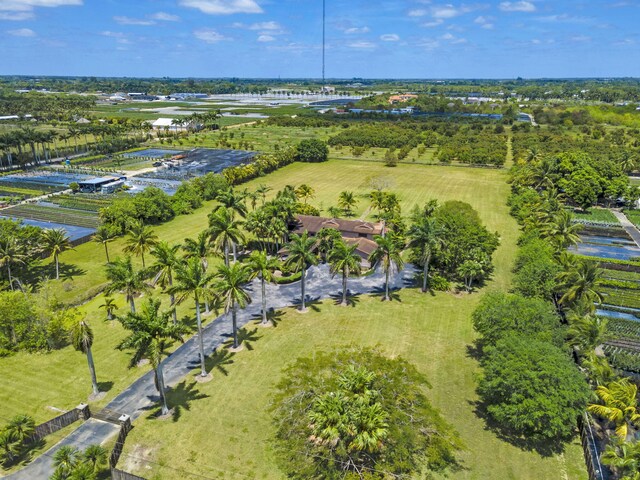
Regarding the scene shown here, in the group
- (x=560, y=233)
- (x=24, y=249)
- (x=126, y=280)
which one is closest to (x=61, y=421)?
(x=126, y=280)

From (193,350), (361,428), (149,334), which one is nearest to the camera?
(361,428)

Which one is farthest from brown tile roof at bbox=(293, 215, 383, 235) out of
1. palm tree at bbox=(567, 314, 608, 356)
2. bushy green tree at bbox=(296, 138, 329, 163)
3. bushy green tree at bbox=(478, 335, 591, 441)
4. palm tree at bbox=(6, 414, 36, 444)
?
bushy green tree at bbox=(296, 138, 329, 163)

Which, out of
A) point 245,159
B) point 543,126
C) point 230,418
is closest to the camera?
point 230,418

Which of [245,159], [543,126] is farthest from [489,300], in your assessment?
[543,126]

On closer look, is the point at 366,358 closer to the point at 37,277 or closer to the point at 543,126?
the point at 37,277

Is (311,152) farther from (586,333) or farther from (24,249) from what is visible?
(586,333)

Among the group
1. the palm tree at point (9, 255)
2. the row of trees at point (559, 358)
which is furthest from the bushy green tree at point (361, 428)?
the palm tree at point (9, 255)
